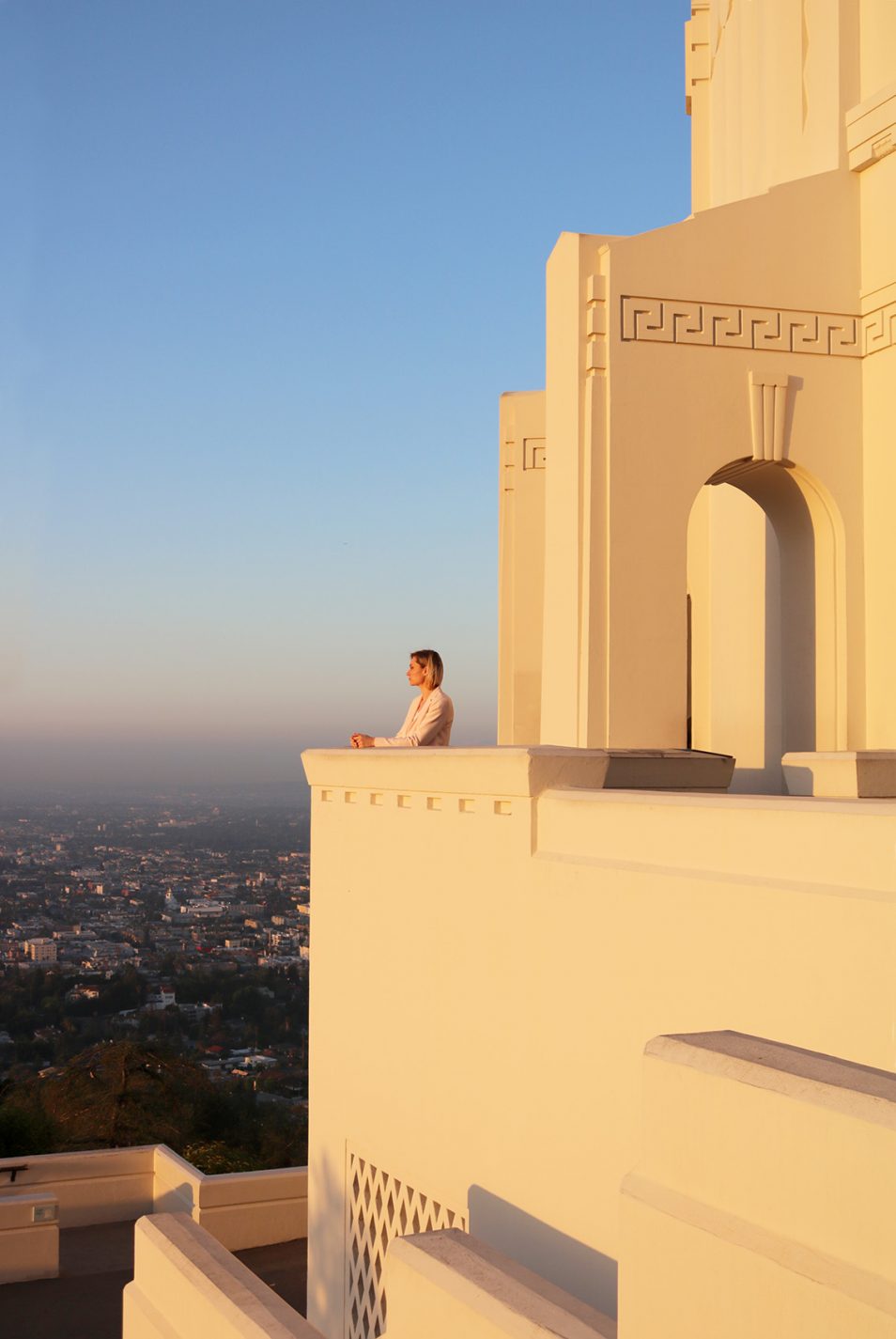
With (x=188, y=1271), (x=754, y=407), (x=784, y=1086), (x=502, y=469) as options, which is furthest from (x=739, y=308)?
(x=784, y=1086)

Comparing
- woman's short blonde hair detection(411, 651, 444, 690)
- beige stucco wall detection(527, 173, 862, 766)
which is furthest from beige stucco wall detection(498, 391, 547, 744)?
woman's short blonde hair detection(411, 651, 444, 690)

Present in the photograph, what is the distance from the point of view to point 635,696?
23.9 feet

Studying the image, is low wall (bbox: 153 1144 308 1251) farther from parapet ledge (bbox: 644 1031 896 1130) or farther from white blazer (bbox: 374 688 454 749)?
parapet ledge (bbox: 644 1031 896 1130)

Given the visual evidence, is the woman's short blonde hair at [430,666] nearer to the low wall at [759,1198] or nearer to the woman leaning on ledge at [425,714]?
the woman leaning on ledge at [425,714]

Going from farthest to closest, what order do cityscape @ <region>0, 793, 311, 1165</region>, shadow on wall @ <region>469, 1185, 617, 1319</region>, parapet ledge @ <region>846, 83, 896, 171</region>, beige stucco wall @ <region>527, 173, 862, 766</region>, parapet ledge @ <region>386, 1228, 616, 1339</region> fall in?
1. cityscape @ <region>0, 793, 311, 1165</region>
2. parapet ledge @ <region>846, 83, 896, 171</region>
3. beige stucco wall @ <region>527, 173, 862, 766</region>
4. shadow on wall @ <region>469, 1185, 617, 1319</region>
5. parapet ledge @ <region>386, 1228, 616, 1339</region>

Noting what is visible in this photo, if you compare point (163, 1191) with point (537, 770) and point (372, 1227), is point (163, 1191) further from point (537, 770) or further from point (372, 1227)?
point (537, 770)

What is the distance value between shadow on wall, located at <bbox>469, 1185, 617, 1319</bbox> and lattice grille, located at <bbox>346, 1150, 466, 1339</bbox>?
0.54 meters

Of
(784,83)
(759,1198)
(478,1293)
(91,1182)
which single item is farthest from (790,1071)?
(91,1182)

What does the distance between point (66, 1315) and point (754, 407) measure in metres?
8.78

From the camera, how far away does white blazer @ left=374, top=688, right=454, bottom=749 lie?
674cm

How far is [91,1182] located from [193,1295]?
28.2ft

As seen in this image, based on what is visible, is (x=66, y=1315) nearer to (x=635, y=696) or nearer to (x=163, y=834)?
(x=635, y=696)

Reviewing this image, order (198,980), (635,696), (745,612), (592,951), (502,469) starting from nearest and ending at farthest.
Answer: (592,951) < (635,696) < (745,612) < (502,469) < (198,980)

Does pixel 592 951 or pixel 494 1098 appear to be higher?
pixel 592 951
